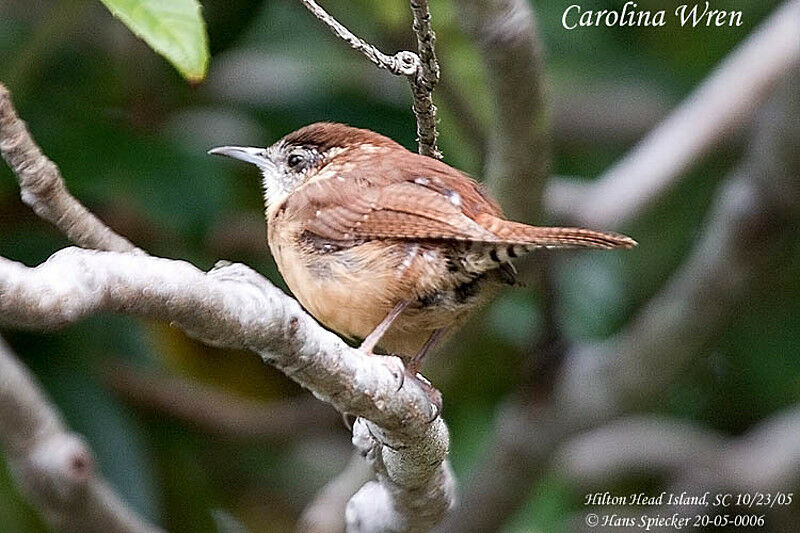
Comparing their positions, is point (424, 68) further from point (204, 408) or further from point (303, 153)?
point (204, 408)

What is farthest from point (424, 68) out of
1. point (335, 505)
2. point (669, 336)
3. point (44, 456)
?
point (669, 336)

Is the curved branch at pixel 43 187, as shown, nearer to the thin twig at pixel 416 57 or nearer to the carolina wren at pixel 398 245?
the thin twig at pixel 416 57

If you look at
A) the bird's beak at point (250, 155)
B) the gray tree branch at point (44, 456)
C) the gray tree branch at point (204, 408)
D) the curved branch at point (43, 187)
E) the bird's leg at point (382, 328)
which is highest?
the curved branch at point (43, 187)

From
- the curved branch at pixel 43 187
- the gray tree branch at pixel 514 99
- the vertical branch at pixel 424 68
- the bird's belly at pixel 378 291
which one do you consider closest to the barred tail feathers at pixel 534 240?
the bird's belly at pixel 378 291

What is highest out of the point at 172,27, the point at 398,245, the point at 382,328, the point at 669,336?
the point at 172,27

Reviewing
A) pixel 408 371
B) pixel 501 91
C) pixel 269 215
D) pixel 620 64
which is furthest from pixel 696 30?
pixel 408 371

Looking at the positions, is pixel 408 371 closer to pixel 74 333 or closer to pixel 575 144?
pixel 74 333

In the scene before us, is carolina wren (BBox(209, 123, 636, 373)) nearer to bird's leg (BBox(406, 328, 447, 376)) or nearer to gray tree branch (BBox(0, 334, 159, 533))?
bird's leg (BBox(406, 328, 447, 376))
